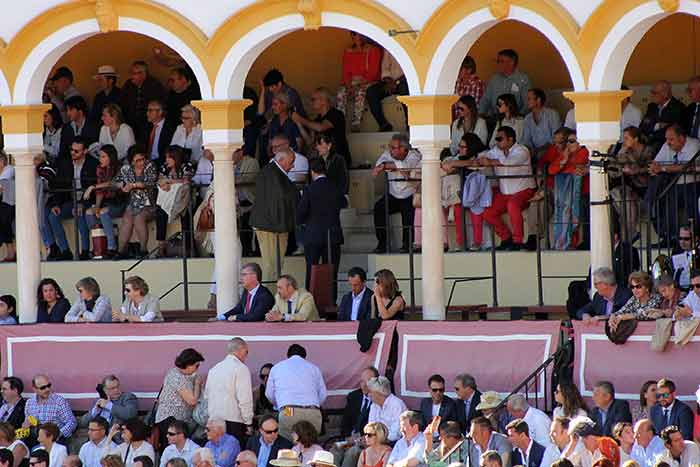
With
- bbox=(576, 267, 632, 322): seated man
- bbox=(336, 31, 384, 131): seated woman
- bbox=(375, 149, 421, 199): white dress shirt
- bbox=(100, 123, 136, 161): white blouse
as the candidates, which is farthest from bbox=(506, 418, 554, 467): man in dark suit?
bbox=(100, 123, 136, 161): white blouse

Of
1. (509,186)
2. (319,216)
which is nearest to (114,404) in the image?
(319,216)

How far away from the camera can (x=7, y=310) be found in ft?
89.1

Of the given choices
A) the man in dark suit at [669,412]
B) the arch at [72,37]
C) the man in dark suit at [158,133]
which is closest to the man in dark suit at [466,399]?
the man in dark suit at [669,412]

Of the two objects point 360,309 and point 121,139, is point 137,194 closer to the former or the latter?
point 121,139

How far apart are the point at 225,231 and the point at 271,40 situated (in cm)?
211

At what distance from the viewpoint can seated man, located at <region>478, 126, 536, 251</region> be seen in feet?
88.6

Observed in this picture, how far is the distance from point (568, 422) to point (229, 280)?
5730 mm

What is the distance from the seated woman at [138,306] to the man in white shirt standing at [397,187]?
2.89 m

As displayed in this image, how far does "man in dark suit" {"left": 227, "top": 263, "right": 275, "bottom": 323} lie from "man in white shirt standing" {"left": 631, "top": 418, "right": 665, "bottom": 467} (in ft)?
17.4

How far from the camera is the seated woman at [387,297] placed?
2536cm

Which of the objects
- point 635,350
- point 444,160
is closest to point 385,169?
point 444,160

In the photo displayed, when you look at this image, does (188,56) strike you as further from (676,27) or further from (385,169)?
(676,27)

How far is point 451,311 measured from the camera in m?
26.8

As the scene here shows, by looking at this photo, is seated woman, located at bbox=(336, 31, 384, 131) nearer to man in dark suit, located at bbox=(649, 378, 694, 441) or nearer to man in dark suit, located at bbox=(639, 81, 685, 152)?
man in dark suit, located at bbox=(639, 81, 685, 152)
